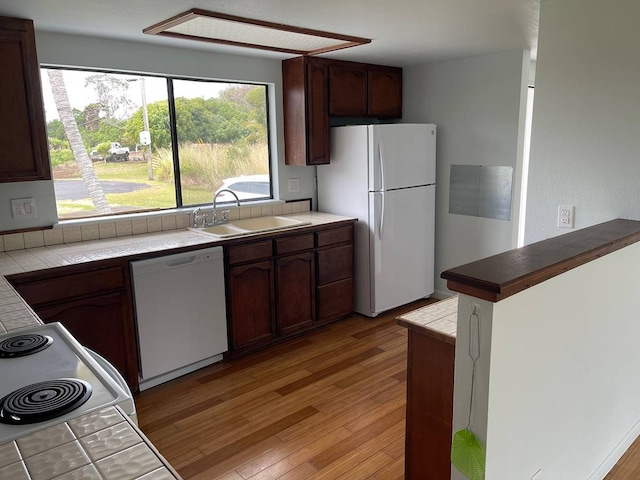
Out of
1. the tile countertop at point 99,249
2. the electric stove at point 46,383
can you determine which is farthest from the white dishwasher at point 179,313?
the electric stove at point 46,383

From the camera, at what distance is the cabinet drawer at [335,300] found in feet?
13.1

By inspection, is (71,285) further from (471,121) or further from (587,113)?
(471,121)

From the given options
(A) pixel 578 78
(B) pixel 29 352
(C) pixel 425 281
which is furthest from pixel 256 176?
(B) pixel 29 352

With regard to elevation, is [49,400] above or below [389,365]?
above

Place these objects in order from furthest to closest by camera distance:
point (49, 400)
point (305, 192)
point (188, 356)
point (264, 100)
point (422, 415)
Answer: point (305, 192)
point (264, 100)
point (188, 356)
point (422, 415)
point (49, 400)

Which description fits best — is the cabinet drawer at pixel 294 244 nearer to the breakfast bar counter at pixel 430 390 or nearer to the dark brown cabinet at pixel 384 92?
the dark brown cabinet at pixel 384 92

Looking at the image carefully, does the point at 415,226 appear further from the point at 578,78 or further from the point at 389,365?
the point at 578,78

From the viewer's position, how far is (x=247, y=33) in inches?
117

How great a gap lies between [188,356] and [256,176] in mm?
1687

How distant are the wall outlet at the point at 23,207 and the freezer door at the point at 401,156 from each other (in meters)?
2.41

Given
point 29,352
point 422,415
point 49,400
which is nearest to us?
point 49,400

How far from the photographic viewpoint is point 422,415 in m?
1.86

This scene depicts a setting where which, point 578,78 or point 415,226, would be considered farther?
point 415,226

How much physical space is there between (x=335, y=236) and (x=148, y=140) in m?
1.61
